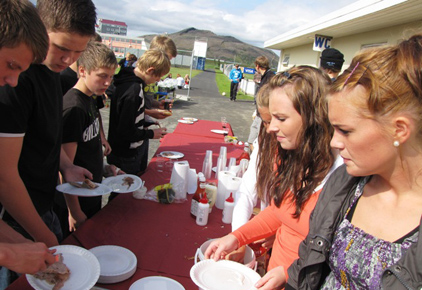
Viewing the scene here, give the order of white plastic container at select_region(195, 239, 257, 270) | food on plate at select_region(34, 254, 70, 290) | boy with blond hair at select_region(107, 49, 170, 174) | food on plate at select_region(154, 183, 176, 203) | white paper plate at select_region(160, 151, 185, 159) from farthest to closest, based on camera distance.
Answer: white paper plate at select_region(160, 151, 185, 159), boy with blond hair at select_region(107, 49, 170, 174), food on plate at select_region(154, 183, 176, 203), white plastic container at select_region(195, 239, 257, 270), food on plate at select_region(34, 254, 70, 290)

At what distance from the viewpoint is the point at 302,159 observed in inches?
56.1

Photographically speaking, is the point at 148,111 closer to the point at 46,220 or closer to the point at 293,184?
the point at 46,220

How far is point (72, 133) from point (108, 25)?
13919 centimetres

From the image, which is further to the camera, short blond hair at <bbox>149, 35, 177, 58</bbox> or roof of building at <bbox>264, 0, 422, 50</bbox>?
roof of building at <bbox>264, 0, 422, 50</bbox>

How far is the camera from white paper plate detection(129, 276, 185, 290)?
Result: 3.97 ft

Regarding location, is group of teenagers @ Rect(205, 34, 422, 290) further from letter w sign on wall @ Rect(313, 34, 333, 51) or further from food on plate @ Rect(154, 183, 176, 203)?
letter w sign on wall @ Rect(313, 34, 333, 51)

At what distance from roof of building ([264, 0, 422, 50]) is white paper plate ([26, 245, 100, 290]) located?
630 centimetres

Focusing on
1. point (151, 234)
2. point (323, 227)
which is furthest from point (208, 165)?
point (323, 227)

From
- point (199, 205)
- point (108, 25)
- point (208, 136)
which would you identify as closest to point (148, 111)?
point (208, 136)

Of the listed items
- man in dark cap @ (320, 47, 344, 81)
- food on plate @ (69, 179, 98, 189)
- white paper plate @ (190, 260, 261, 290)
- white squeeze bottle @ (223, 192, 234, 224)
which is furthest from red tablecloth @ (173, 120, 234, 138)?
white paper plate @ (190, 260, 261, 290)

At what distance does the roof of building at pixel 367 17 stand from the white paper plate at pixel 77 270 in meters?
6.30

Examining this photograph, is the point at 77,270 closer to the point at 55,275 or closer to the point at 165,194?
the point at 55,275

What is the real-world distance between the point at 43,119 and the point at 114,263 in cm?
78

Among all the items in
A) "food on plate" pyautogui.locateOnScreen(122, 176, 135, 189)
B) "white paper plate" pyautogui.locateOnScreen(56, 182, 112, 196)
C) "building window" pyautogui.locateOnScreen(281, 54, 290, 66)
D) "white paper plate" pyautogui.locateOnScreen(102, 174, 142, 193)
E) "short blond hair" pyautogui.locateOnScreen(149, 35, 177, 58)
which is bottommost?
"white paper plate" pyautogui.locateOnScreen(102, 174, 142, 193)
